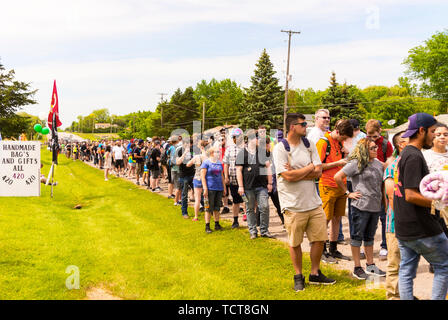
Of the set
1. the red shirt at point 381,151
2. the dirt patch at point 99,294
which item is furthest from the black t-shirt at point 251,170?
the dirt patch at point 99,294

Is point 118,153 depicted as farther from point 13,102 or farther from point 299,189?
point 13,102

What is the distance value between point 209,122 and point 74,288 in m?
93.4

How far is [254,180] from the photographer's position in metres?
8.17

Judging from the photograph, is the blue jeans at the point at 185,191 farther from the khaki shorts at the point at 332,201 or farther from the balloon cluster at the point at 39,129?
the balloon cluster at the point at 39,129

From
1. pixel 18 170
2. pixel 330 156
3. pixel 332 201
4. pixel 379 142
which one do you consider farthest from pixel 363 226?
pixel 18 170

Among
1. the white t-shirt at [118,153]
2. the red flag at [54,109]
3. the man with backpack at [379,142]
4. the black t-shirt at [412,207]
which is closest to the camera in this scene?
the black t-shirt at [412,207]

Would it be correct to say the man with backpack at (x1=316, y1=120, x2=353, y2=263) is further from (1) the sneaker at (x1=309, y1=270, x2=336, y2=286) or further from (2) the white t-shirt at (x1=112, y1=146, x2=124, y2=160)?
(2) the white t-shirt at (x1=112, y1=146, x2=124, y2=160)

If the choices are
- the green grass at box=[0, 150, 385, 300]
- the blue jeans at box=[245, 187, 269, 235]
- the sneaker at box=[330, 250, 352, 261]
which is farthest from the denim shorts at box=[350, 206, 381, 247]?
the blue jeans at box=[245, 187, 269, 235]

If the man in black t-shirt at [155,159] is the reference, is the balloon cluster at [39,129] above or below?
above

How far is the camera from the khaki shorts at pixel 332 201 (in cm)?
627

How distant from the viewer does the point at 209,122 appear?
9831cm

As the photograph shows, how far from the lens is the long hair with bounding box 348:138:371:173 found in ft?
17.7
